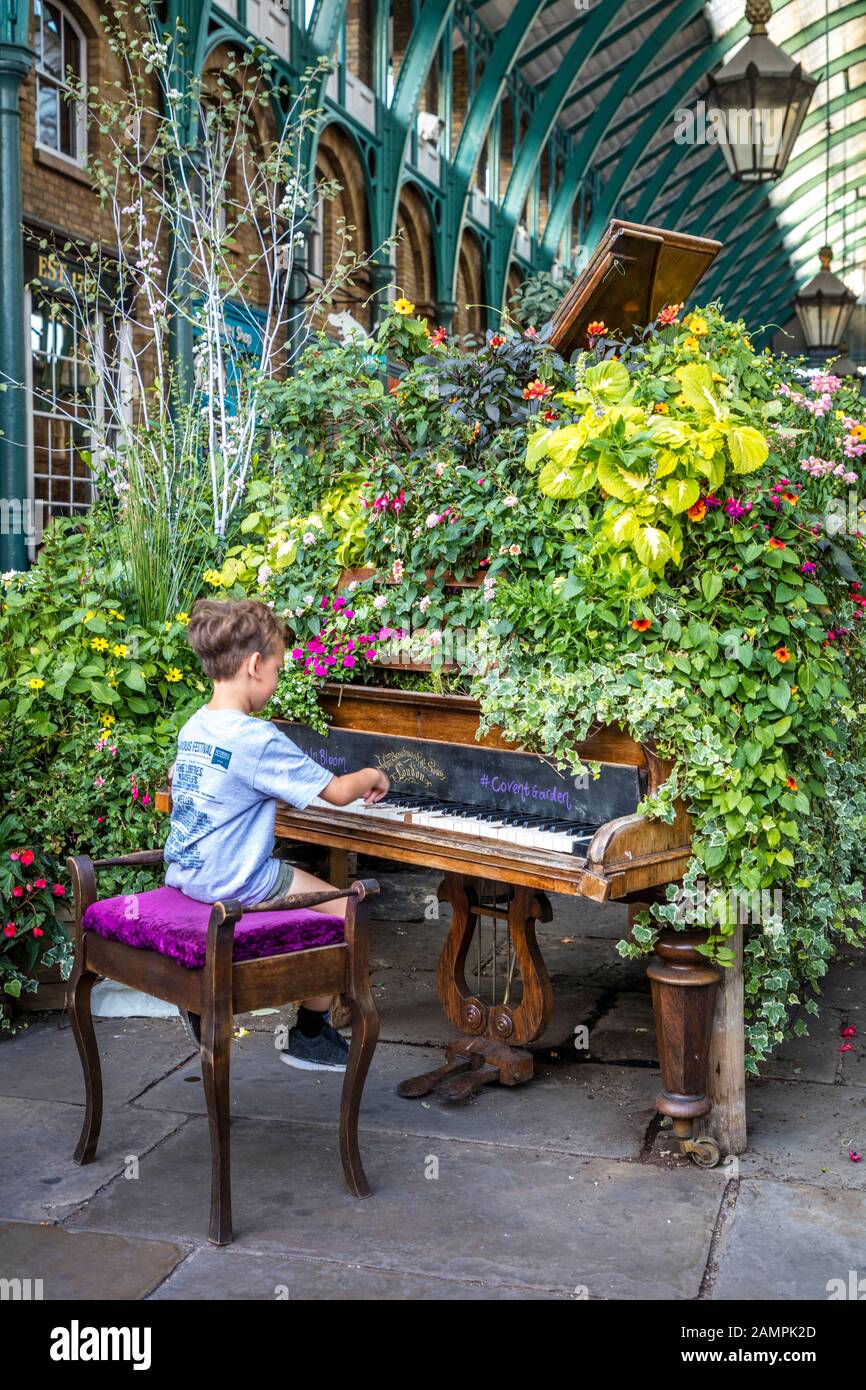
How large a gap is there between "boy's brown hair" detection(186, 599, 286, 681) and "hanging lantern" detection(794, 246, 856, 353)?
813 centimetres

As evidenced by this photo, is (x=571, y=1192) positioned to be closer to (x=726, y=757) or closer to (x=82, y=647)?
(x=726, y=757)

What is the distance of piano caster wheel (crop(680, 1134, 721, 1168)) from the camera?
336 centimetres

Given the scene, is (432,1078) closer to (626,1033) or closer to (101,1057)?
(626,1033)

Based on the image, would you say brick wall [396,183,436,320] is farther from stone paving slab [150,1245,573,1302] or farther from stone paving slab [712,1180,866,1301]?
stone paving slab [150,1245,573,1302]

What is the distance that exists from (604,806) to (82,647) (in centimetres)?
232

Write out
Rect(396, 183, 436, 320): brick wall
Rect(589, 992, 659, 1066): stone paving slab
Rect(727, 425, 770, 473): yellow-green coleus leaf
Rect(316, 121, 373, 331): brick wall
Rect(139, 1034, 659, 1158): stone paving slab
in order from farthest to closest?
Rect(396, 183, 436, 320): brick wall
Rect(316, 121, 373, 331): brick wall
Rect(589, 992, 659, 1066): stone paving slab
Rect(139, 1034, 659, 1158): stone paving slab
Rect(727, 425, 770, 473): yellow-green coleus leaf

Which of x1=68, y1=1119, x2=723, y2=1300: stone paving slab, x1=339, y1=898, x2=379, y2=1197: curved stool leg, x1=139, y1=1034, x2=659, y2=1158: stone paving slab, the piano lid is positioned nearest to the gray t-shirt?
x1=339, y1=898, x2=379, y2=1197: curved stool leg

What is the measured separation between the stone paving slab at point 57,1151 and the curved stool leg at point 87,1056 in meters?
0.05

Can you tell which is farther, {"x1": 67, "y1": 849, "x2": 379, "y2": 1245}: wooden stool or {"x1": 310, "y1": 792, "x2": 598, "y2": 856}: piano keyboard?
{"x1": 310, "y1": 792, "x2": 598, "y2": 856}: piano keyboard

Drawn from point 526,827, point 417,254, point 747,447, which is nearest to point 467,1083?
point 526,827

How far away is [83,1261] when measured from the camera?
287cm

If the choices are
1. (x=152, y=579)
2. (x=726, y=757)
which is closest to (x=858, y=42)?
(x=152, y=579)

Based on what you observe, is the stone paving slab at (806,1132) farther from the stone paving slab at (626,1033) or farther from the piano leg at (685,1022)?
the stone paving slab at (626,1033)

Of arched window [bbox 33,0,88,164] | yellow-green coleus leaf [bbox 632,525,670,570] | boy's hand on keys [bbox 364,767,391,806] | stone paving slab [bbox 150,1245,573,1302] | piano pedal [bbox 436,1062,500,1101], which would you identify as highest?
arched window [bbox 33,0,88,164]
